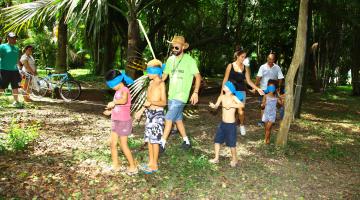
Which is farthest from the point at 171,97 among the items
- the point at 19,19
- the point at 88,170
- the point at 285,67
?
the point at 285,67

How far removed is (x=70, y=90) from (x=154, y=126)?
658 centimetres

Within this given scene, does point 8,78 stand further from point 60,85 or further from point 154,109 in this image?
point 154,109

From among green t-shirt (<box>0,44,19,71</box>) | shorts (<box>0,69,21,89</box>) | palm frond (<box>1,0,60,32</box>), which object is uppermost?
palm frond (<box>1,0,60,32</box>)

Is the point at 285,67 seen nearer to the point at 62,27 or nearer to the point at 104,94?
the point at 104,94

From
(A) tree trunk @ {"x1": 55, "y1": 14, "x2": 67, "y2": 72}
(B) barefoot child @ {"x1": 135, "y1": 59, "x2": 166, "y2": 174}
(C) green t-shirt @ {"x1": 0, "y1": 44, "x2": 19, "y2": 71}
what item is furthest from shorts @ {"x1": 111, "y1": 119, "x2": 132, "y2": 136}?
(A) tree trunk @ {"x1": 55, "y1": 14, "x2": 67, "y2": 72}

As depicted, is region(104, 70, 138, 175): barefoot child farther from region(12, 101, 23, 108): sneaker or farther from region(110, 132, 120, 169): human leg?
region(12, 101, 23, 108): sneaker

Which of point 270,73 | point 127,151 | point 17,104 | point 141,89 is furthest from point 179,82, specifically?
point 17,104

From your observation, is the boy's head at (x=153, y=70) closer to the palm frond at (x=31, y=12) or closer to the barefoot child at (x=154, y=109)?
the barefoot child at (x=154, y=109)

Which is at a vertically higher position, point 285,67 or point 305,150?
point 285,67

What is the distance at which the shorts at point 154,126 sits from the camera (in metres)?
4.91

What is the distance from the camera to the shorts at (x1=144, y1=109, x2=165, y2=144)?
4910 mm

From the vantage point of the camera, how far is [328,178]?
5.45m

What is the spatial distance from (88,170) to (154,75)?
1.60 m

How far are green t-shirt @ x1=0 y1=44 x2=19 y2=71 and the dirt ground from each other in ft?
3.91
